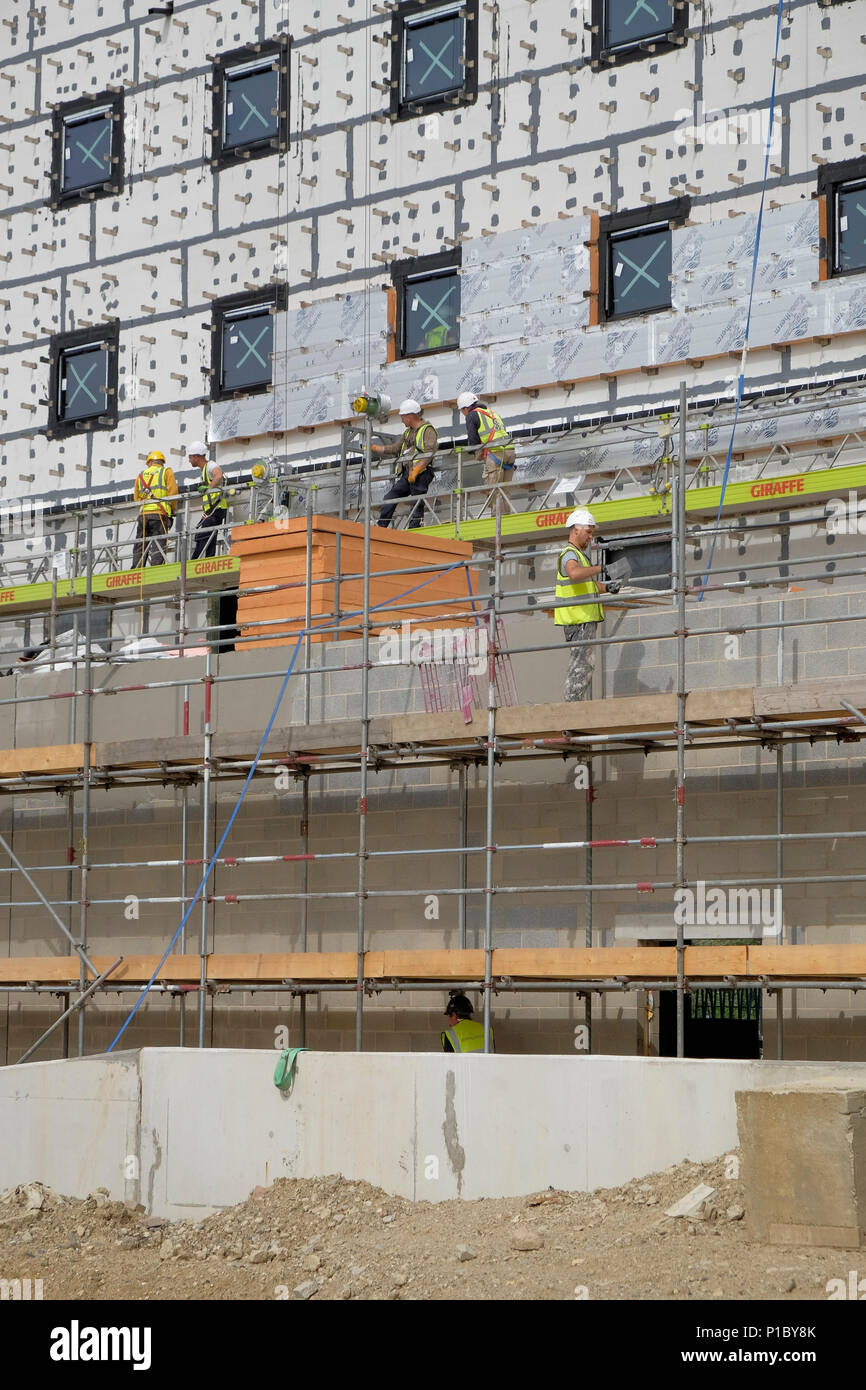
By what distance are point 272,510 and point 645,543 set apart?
5202 millimetres

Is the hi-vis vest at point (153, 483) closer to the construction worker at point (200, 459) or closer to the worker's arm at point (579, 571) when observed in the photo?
the construction worker at point (200, 459)

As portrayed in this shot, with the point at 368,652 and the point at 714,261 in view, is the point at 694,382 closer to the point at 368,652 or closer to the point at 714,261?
the point at 714,261

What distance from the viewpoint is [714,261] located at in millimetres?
20984

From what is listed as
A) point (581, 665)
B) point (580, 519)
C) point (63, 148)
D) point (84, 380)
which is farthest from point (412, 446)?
point (63, 148)

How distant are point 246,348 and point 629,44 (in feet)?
20.4

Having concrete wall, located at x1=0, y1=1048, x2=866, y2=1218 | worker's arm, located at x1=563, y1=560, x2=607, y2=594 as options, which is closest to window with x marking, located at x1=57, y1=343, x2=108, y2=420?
worker's arm, located at x1=563, y1=560, x2=607, y2=594

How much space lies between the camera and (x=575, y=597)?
14688 millimetres

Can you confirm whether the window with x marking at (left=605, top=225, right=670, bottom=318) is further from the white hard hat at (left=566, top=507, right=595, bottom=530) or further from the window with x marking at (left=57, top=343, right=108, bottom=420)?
the window with x marking at (left=57, top=343, right=108, bottom=420)

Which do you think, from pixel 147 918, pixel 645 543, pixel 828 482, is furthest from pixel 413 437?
pixel 147 918

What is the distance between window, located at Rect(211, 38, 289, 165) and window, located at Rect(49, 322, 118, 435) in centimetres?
289

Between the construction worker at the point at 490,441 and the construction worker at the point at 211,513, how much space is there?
10.1ft

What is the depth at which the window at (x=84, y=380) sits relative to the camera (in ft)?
86.4

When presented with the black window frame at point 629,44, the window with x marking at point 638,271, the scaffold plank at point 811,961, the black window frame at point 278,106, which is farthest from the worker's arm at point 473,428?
the scaffold plank at point 811,961
